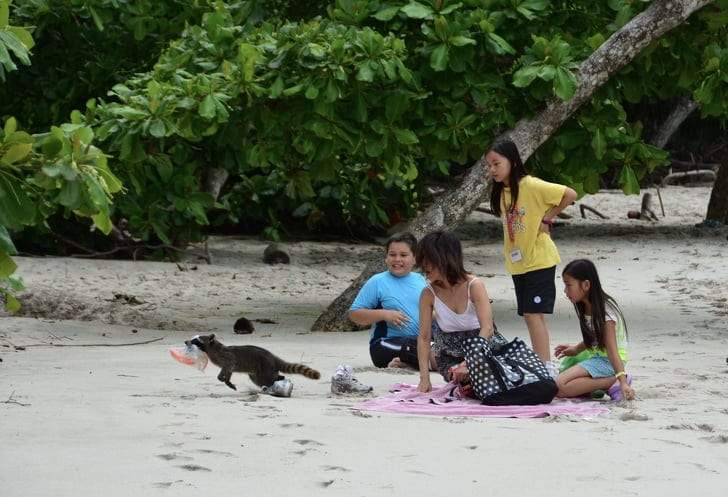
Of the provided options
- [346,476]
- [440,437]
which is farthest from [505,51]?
[346,476]

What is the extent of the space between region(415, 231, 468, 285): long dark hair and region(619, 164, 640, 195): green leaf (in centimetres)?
362

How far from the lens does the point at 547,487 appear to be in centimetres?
431

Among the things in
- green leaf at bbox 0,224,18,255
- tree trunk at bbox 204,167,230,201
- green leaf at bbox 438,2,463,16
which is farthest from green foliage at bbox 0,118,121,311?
tree trunk at bbox 204,167,230,201

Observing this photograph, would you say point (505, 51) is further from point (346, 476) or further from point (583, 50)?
point (346, 476)

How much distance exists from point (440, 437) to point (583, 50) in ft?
17.2

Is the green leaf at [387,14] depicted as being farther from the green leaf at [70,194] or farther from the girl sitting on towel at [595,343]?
the green leaf at [70,194]

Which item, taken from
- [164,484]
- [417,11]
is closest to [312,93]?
[417,11]

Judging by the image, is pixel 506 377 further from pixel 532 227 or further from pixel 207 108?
pixel 207 108

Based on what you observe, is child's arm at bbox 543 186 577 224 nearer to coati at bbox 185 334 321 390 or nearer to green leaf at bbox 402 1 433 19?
coati at bbox 185 334 321 390

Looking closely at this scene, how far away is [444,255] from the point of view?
21.2ft

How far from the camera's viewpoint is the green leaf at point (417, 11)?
898cm

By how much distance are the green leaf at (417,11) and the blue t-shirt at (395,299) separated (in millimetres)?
2291

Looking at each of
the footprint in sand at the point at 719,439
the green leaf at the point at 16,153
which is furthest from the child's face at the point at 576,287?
the green leaf at the point at 16,153

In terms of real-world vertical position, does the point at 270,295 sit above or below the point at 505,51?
below
